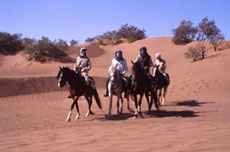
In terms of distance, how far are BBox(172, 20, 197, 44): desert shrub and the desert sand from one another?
2.40m

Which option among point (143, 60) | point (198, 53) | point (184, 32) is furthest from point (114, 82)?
point (184, 32)

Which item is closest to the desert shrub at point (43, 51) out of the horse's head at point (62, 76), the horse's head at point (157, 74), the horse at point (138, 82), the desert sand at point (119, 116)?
the desert sand at point (119, 116)

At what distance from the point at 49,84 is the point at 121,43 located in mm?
39333

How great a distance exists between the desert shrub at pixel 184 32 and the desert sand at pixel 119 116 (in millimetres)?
2396

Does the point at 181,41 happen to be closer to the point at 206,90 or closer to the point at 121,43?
the point at 121,43

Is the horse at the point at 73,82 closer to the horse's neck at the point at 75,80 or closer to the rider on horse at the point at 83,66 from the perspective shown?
the horse's neck at the point at 75,80

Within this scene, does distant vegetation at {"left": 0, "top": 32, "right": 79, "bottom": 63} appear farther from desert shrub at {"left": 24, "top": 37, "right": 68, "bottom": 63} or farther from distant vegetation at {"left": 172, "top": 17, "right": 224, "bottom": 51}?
distant vegetation at {"left": 172, "top": 17, "right": 224, "bottom": 51}

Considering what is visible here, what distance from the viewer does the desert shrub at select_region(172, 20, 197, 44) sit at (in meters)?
40.7

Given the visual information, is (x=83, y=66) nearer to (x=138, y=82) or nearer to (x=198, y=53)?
(x=138, y=82)

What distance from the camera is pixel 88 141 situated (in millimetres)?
4348

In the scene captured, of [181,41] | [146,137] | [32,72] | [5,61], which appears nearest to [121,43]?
[181,41]

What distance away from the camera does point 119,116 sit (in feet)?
30.8

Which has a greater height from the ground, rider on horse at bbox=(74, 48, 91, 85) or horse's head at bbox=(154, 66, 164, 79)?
rider on horse at bbox=(74, 48, 91, 85)

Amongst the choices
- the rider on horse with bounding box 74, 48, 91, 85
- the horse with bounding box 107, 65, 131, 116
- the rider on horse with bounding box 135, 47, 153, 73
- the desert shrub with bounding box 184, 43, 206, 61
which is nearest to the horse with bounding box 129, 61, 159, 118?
the horse with bounding box 107, 65, 131, 116
